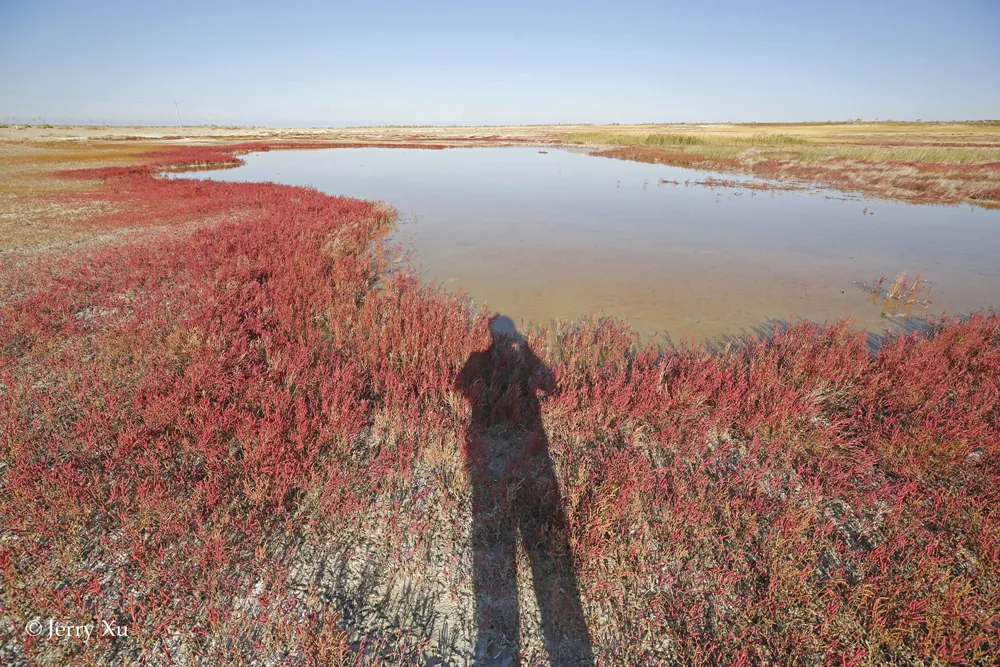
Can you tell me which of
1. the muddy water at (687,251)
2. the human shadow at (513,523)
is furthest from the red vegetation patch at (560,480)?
the muddy water at (687,251)

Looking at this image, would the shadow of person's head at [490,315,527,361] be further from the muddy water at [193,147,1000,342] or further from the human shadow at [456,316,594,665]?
the muddy water at [193,147,1000,342]

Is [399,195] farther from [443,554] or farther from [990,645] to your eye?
[990,645]

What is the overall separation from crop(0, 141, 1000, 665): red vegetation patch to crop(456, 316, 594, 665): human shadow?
11cm

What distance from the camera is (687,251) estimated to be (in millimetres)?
10859

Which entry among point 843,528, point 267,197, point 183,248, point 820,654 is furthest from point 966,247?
point 267,197

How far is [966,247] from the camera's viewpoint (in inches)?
455

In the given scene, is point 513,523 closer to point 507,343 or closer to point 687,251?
point 507,343

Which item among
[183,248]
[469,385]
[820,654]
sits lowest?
[820,654]

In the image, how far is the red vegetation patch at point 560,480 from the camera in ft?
7.45

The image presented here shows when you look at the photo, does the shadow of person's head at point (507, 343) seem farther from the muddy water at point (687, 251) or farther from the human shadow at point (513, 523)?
the muddy water at point (687, 251)

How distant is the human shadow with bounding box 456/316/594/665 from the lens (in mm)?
2367

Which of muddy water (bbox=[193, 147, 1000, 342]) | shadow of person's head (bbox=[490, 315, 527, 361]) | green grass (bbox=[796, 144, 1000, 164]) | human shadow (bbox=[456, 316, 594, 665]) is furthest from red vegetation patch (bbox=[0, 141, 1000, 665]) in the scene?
green grass (bbox=[796, 144, 1000, 164])

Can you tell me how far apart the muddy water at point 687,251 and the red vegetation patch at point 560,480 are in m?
2.02

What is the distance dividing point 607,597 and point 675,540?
24.6 inches
